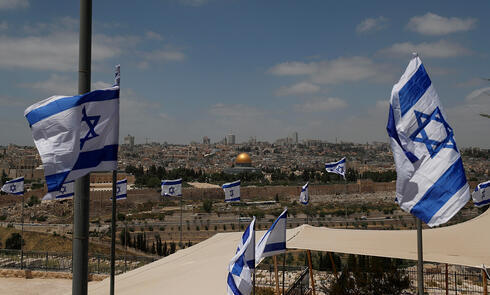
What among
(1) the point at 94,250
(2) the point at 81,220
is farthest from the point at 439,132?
(1) the point at 94,250

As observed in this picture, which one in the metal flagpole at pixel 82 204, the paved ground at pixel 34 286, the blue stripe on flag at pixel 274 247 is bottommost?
the paved ground at pixel 34 286

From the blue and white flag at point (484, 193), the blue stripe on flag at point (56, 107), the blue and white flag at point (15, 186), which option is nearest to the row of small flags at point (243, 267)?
the blue stripe on flag at point (56, 107)

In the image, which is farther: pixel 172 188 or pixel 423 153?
pixel 172 188

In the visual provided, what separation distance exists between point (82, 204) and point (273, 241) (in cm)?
330

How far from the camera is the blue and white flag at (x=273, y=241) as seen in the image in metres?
5.14

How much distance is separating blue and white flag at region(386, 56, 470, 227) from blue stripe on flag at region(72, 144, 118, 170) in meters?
2.03

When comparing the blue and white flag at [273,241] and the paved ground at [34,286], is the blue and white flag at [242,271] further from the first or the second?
the paved ground at [34,286]

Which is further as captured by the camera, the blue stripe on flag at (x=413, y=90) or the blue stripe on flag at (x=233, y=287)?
the blue stripe on flag at (x=233, y=287)

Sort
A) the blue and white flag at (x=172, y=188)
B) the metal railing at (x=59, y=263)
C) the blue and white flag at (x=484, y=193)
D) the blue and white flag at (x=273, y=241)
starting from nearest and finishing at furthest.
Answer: the blue and white flag at (x=273, y=241) < the blue and white flag at (x=484, y=193) < the metal railing at (x=59, y=263) < the blue and white flag at (x=172, y=188)

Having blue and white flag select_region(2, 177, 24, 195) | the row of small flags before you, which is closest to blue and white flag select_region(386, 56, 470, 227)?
the row of small flags

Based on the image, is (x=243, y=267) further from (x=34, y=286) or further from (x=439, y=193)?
(x=34, y=286)

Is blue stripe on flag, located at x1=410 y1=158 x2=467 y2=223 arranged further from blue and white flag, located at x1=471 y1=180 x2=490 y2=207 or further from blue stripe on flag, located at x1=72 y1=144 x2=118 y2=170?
blue and white flag, located at x1=471 y1=180 x2=490 y2=207

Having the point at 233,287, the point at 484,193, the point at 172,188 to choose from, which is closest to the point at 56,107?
the point at 233,287

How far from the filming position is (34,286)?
1462 cm
